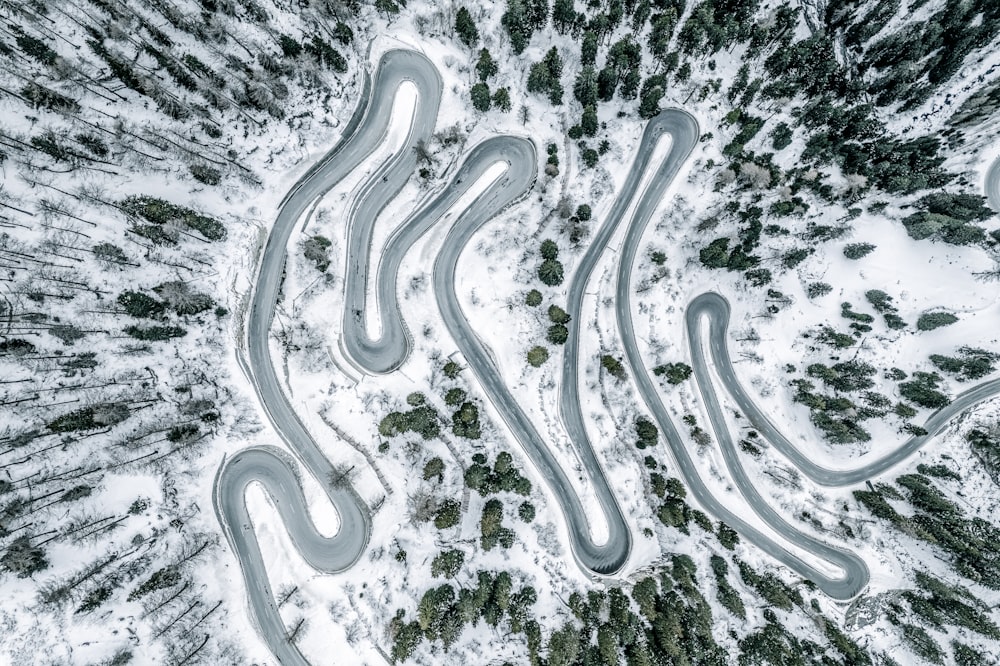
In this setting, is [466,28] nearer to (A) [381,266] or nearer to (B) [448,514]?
(A) [381,266]

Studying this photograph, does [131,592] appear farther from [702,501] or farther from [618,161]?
[618,161]

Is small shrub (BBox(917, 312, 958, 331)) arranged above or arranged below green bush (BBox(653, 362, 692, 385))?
below

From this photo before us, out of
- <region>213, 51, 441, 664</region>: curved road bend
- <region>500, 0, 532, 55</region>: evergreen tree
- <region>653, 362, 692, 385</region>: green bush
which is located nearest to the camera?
<region>500, 0, 532, 55</region>: evergreen tree

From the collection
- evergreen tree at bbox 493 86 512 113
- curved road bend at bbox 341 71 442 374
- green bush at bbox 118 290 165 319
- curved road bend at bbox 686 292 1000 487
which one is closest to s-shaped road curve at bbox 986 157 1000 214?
curved road bend at bbox 686 292 1000 487

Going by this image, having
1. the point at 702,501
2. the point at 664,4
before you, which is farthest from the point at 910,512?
the point at 664,4

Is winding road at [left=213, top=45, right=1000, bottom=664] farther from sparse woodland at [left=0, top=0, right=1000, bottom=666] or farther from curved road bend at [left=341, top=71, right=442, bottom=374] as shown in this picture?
sparse woodland at [left=0, top=0, right=1000, bottom=666]

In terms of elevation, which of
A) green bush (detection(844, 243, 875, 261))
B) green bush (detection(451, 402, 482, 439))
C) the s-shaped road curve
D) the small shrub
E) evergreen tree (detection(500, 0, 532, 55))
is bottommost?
the small shrub

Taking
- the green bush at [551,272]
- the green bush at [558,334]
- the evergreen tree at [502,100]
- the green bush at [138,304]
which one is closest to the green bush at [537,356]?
the green bush at [558,334]

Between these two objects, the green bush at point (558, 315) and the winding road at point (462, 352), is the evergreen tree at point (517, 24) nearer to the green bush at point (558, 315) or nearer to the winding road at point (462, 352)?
the winding road at point (462, 352)
